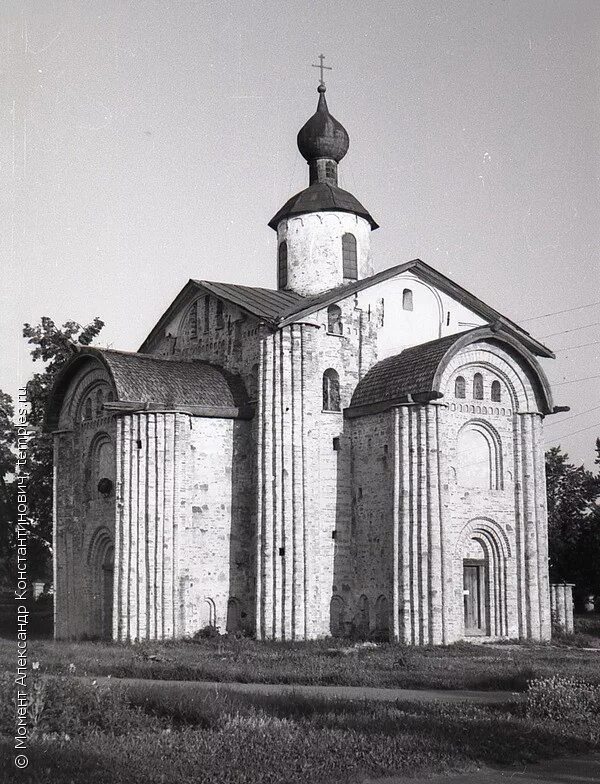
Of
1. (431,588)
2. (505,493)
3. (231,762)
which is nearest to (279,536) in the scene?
(431,588)

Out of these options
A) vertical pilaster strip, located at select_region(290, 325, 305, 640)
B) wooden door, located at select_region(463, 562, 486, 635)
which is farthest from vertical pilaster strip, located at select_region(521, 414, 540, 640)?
vertical pilaster strip, located at select_region(290, 325, 305, 640)

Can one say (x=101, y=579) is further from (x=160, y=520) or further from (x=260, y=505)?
(x=260, y=505)

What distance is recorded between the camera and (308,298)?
30938mm

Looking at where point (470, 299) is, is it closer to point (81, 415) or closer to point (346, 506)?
point (346, 506)

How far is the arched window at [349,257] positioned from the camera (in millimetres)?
32344

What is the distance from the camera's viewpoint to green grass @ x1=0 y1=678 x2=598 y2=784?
1052 cm

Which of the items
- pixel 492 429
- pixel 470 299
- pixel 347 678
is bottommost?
pixel 347 678

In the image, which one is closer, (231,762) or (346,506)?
(231,762)

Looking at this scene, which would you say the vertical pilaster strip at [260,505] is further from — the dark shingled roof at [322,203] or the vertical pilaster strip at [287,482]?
the dark shingled roof at [322,203]

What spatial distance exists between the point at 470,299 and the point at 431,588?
32.3ft

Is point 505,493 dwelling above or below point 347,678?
above

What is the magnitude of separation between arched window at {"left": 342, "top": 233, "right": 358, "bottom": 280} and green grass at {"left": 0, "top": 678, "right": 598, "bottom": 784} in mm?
19307

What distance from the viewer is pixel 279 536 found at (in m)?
27.6

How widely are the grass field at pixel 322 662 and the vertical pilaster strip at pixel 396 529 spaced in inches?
37.9
